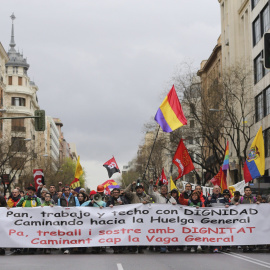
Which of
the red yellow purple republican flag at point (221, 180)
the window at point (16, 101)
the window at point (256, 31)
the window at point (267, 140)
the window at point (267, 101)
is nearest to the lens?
the red yellow purple republican flag at point (221, 180)

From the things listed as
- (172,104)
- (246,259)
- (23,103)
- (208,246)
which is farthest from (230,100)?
(23,103)

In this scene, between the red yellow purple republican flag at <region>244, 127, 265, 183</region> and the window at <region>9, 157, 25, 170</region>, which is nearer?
the red yellow purple republican flag at <region>244, 127, 265, 183</region>

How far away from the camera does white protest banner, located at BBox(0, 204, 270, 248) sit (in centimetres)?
1777

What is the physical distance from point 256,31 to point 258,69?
316 cm

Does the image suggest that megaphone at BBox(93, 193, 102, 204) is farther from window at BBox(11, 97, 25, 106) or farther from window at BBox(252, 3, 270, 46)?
window at BBox(11, 97, 25, 106)

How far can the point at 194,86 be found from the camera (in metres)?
49.6

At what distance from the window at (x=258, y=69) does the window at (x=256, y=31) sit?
143 cm

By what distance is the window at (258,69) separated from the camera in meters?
51.8

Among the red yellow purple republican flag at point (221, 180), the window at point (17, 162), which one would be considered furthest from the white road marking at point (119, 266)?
the window at point (17, 162)

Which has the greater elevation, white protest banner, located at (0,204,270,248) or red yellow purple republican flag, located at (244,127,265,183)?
red yellow purple republican flag, located at (244,127,265,183)

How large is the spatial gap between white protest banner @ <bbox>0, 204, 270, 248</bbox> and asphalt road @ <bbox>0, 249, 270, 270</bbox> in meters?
0.35

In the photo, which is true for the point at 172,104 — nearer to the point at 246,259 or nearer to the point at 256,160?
the point at 256,160

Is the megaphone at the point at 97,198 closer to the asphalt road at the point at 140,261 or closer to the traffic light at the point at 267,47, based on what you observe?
the asphalt road at the point at 140,261

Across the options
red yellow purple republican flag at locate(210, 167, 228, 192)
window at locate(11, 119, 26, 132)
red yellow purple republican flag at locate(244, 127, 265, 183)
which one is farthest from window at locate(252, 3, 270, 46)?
window at locate(11, 119, 26, 132)
